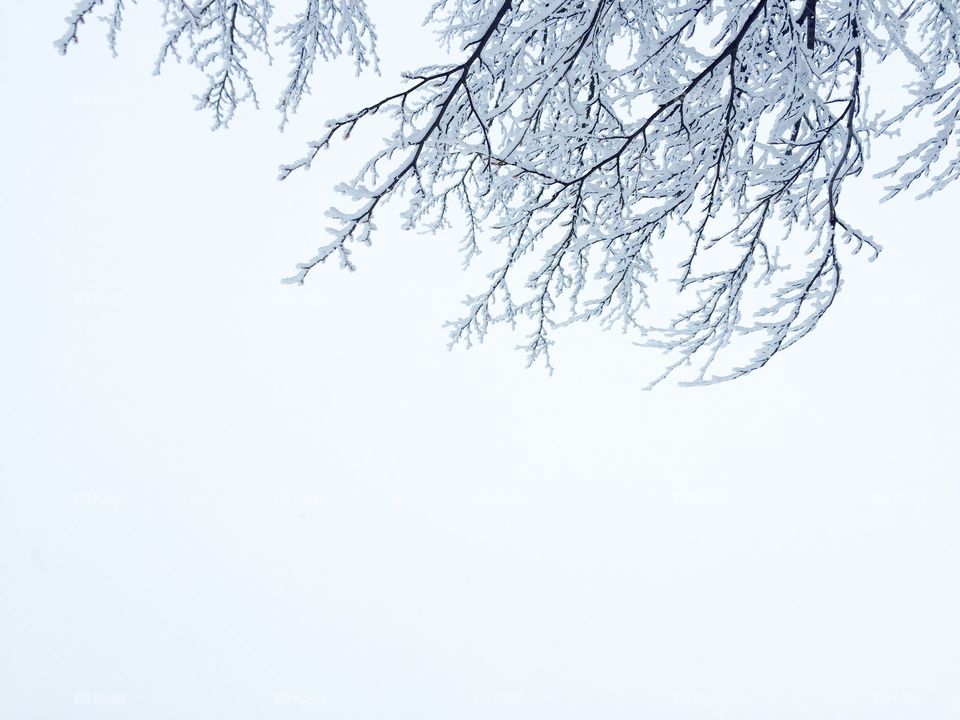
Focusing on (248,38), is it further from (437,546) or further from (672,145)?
(437,546)

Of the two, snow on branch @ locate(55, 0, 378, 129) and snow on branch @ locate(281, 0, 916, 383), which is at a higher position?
snow on branch @ locate(55, 0, 378, 129)

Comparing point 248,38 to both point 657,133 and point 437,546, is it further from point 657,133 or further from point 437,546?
point 437,546

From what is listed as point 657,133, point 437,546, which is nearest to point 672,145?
point 657,133

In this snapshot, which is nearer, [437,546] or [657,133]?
[657,133]

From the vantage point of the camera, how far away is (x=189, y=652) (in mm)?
61219

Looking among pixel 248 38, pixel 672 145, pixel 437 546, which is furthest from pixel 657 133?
pixel 437 546

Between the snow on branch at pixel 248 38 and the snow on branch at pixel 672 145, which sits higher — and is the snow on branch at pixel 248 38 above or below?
above

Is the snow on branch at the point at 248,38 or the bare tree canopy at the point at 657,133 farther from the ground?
the snow on branch at the point at 248,38

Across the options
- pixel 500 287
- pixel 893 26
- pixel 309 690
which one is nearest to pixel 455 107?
pixel 500 287

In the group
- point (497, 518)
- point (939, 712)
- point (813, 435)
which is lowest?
point (939, 712)

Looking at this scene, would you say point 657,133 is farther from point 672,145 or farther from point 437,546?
point 437,546

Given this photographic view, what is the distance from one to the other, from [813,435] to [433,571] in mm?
99063

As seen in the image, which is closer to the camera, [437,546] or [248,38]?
[248,38]

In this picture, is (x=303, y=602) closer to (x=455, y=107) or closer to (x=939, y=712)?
(x=939, y=712)
